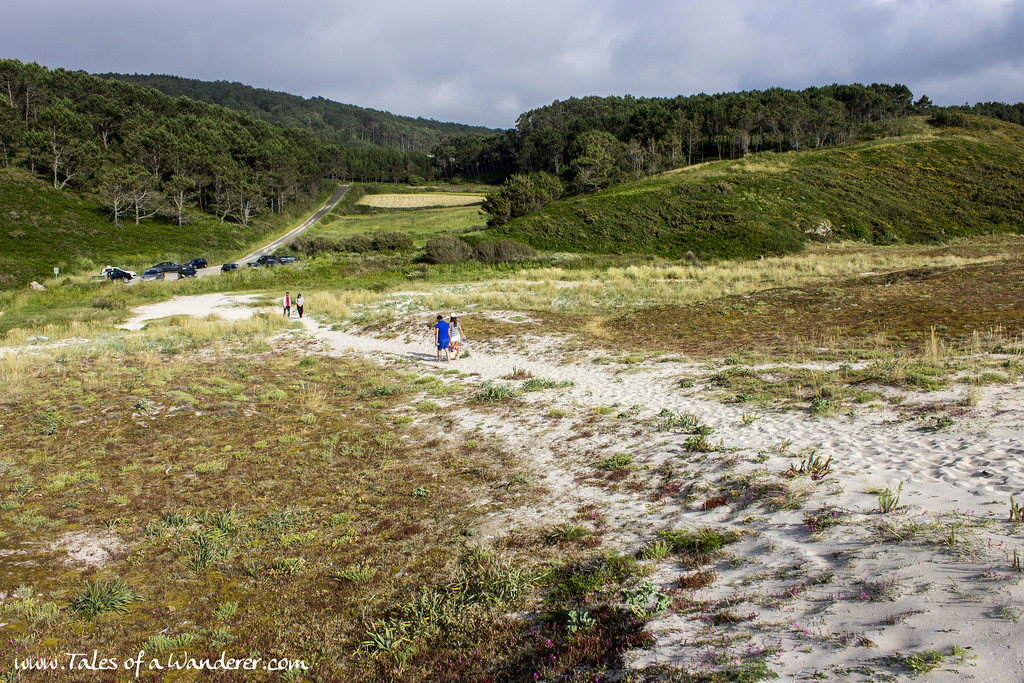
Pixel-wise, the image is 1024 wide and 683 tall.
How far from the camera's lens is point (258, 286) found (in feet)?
146

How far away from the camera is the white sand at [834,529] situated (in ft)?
13.0

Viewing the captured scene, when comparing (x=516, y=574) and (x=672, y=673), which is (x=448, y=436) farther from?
(x=672, y=673)

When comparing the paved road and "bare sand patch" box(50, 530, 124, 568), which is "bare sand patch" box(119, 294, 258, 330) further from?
"bare sand patch" box(50, 530, 124, 568)

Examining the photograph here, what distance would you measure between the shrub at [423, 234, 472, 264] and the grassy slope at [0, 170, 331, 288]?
106ft

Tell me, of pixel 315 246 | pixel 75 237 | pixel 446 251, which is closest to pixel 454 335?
pixel 446 251

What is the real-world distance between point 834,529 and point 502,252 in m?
48.8

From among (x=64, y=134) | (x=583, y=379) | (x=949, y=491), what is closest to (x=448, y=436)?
(x=583, y=379)

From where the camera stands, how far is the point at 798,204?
66750 mm

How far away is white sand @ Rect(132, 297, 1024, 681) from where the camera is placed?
13.0ft

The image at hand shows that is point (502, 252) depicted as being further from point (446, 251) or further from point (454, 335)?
point (454, 335)

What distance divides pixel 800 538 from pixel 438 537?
4.43m

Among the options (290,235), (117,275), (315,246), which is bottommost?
(117,275)

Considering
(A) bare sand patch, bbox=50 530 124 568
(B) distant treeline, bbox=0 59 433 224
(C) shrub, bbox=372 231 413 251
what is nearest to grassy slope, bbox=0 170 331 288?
(B) distant treeline, bbox=0 59 433 224

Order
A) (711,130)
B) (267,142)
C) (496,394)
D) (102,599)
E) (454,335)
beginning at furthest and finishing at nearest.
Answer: (711,130) → (267,142) → (454,335) → (496,394) → (102,599)
